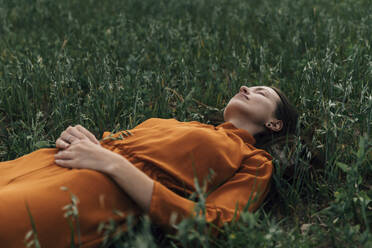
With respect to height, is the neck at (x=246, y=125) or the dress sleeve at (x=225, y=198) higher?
the neck at (x=246, y=125)

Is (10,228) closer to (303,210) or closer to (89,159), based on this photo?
(89,159)

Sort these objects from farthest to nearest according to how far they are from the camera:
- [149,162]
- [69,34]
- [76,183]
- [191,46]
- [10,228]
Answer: [69,34]
[191,46]
[149,162]
[76,183]
[10,228]

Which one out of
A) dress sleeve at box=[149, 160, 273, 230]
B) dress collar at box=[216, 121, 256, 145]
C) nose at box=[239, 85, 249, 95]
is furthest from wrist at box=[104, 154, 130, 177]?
nose at box=[239, 85, 249, 95]

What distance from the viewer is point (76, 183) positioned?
1.99m

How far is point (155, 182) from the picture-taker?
6.59ft

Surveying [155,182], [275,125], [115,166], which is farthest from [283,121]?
[115,166]

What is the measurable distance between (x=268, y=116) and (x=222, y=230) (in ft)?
3.10

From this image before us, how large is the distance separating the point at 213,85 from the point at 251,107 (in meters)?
1.24

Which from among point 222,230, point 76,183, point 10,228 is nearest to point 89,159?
point 76,183

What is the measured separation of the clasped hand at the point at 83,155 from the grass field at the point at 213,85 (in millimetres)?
377

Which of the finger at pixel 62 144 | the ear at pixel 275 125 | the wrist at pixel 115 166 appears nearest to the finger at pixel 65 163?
the finger at pixel 62 144

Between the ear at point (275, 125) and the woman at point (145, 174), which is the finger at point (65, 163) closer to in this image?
the woman at point (145, 174)

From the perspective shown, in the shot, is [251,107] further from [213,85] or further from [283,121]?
[213,85]

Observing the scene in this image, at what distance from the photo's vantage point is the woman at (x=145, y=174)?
6.30 ft
